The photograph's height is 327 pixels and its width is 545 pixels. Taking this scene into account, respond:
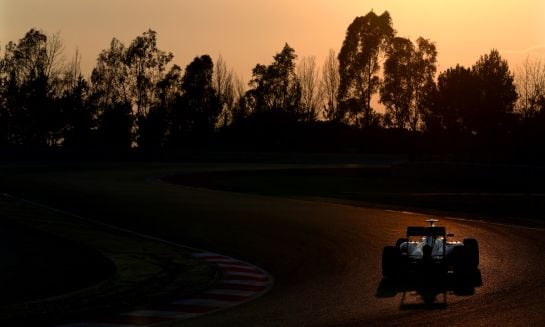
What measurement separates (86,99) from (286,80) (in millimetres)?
26098

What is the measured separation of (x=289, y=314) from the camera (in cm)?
1138

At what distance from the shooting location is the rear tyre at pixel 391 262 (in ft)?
47.1

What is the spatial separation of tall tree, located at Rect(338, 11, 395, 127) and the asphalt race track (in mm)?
74090

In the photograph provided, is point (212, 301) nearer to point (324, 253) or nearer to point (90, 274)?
point (90, 274)

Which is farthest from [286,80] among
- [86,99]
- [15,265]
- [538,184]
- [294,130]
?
[15,265]

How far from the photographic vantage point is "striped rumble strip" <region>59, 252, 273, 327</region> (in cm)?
1089

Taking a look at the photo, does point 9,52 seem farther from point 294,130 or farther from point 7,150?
point 294,130

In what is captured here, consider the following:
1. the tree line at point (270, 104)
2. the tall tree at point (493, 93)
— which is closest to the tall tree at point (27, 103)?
the tree line at point (270, 104)

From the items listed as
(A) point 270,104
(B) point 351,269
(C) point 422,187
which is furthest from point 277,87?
(B) point 351,269

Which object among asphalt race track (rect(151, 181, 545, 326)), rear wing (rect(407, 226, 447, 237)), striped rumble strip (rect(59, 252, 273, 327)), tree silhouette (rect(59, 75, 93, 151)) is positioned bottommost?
striped rumble strip (rect(59, 252, 273, 327))

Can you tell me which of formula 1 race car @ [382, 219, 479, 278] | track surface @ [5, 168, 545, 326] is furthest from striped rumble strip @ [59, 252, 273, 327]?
formula 1 race car @ [382, 219, 479, 278]

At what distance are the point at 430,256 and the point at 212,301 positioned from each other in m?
3.70

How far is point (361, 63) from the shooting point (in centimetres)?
10425

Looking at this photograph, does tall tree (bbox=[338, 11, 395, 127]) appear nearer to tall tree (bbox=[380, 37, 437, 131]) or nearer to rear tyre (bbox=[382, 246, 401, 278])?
tall tree (bbox=[380, 37, 437, 131])
